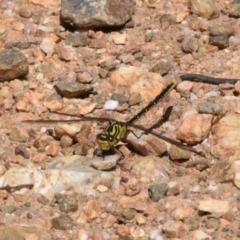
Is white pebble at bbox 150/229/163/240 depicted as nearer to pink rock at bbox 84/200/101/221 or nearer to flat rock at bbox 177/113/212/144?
pink rock at bbox 84/200/101/221

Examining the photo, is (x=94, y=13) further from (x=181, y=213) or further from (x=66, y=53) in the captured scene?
(x=181, y=213)

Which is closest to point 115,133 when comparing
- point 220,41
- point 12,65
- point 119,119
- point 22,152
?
point 119,119

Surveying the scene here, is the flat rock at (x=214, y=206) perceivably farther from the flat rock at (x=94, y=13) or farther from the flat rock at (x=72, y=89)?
the flat rock at (x=94, y=13)

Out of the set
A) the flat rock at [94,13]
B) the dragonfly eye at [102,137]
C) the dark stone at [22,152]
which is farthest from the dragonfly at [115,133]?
the flat rock at [94,13]

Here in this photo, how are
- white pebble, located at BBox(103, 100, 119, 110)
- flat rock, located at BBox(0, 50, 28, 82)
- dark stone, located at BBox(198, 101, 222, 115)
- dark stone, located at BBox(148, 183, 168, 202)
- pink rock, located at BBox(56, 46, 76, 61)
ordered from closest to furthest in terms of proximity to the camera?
dark stone, located at BBox(148, 183, 168, 202)
dark stone, located at BBox(198, 101, 222, 115)
white pebble, located at BBox(103, 100, 119, 110)
flat rock, located at BBox(0, 50, 28, 82)
pink rock, located at BBox(56, 46, 76, 61)

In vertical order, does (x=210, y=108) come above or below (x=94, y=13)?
below

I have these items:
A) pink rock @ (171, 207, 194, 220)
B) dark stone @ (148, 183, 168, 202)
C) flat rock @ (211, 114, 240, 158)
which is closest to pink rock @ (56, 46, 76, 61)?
flat rock @ (211, 114, 240, 158)

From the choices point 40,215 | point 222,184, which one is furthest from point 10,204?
point 222,184

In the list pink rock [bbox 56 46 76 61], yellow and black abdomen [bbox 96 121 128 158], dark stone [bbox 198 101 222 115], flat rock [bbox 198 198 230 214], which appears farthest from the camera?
pink rock [bbox 56 46 76 61]
